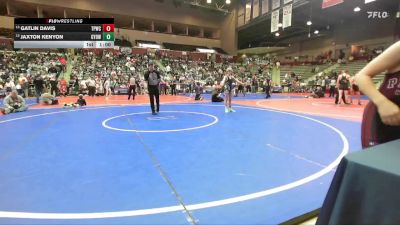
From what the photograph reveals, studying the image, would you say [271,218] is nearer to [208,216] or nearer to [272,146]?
[208,216]

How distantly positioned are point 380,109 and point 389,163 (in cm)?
47

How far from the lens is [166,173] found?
3848 mm

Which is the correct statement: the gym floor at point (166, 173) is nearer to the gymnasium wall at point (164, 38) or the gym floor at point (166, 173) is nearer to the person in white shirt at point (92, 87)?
the person in white shirt at point (92, 87)

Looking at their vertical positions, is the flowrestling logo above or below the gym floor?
above

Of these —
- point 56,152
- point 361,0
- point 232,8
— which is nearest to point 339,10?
point 361,0

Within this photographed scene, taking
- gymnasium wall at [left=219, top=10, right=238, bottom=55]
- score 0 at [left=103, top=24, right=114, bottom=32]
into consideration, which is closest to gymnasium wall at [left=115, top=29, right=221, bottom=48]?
gymnasium wall at [left=219, top=10, right=238, bottom=55]

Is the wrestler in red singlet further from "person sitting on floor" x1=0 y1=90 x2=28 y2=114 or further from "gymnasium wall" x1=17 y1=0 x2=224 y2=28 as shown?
"gymnasium wall" x1=17 y1=0 x2=224 y2=28
